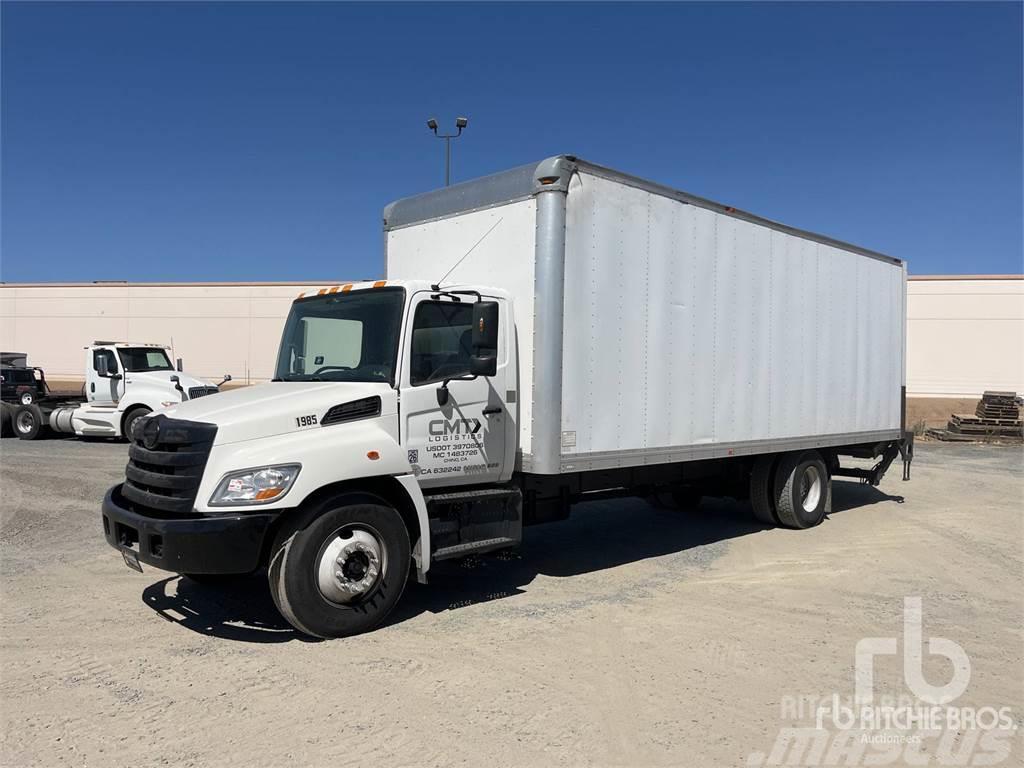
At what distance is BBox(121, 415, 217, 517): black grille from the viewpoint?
488cm

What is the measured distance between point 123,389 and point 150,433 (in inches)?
530

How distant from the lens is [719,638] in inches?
212

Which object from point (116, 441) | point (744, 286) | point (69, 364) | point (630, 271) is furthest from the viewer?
point (69, 364)

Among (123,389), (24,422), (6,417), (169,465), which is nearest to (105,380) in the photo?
(123,389)

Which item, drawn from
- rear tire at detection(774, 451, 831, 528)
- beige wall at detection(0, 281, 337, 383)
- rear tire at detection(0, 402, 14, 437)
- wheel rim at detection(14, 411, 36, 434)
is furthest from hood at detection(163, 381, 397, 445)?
beige wall at detection(0, 281, 337, 383)

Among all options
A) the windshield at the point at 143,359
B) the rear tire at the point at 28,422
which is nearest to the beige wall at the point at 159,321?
the rear tire at the point at 28,422

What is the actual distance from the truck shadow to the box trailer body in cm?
123

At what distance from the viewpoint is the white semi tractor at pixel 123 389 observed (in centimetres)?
1678

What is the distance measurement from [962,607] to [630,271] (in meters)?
3.97

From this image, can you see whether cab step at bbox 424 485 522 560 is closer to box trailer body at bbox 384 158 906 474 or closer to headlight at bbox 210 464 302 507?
box trailer body at bbox 384 158 906 474

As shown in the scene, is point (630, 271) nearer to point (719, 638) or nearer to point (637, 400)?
point (637, 400)

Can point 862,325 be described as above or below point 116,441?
above

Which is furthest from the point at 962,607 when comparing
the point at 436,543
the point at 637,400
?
the point at 436,543

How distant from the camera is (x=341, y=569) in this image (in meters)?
5.12
